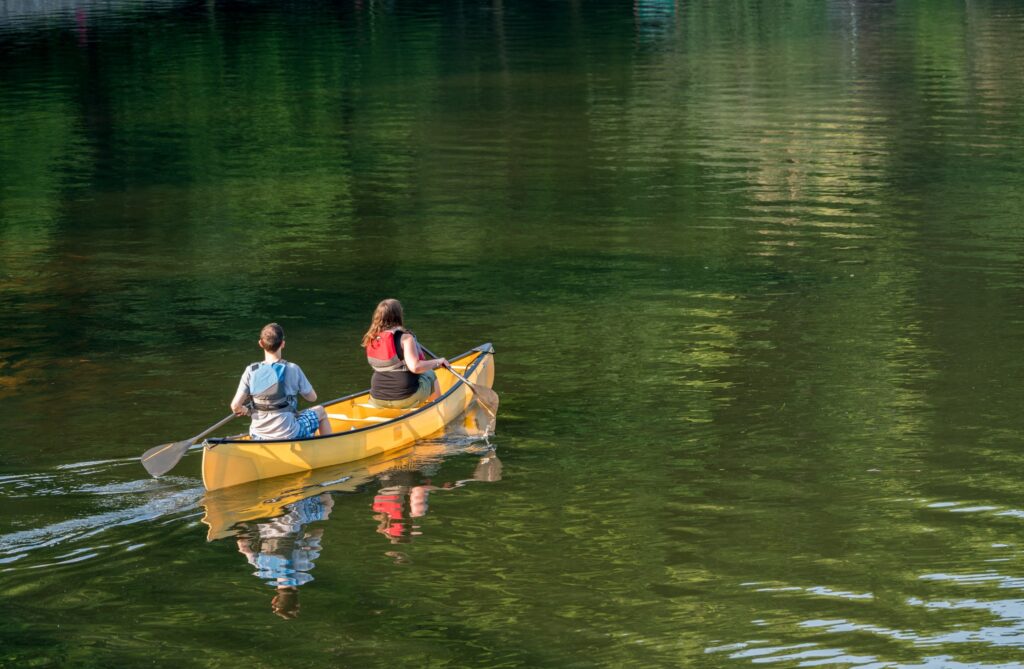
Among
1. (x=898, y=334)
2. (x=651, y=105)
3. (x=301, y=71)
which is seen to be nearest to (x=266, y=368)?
(x=898, y=334)

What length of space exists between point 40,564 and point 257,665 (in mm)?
3003

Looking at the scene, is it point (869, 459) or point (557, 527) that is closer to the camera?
point (557, 527)

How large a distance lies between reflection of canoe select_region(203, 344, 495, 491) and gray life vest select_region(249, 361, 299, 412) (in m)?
0.46

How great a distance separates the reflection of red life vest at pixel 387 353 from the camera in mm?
18844

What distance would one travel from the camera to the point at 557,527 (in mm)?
15938

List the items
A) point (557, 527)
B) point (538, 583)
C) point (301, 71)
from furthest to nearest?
point (301, 71), point (557, 527), point (538, 583)

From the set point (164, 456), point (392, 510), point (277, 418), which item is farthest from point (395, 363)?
point (164, 456)

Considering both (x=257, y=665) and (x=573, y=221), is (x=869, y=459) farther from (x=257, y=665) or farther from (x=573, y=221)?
(x=573, y=221)

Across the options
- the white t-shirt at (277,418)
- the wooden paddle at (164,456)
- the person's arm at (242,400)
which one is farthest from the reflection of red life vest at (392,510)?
the wooden paddle at (164,456)

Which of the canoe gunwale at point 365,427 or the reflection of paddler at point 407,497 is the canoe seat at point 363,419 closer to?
the canoe gunwale at point 365,427

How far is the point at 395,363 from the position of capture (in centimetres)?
1900

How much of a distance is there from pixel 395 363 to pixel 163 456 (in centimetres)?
318

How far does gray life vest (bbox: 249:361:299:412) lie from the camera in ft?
56.2

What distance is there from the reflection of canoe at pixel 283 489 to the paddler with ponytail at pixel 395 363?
0.89m
